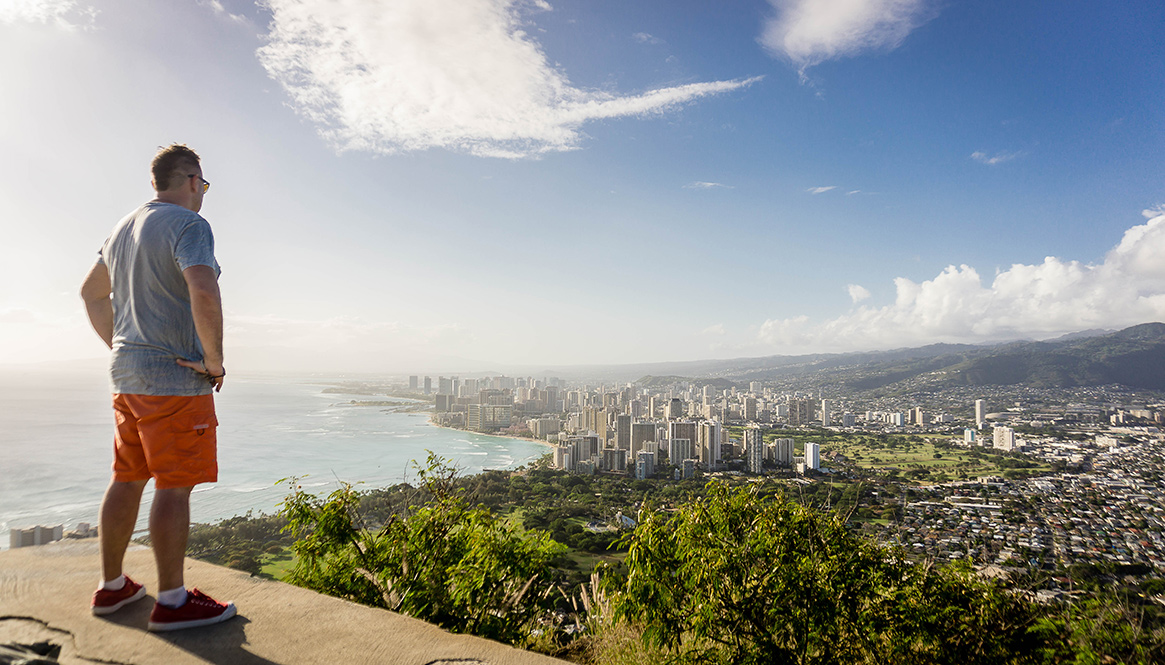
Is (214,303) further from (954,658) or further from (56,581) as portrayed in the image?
(954,658)

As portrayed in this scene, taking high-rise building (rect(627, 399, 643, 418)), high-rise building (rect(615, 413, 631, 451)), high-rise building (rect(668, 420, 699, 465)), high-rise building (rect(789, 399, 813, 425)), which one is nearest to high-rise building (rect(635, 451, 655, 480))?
high-rise building (rect(668, 420, 699, 465))

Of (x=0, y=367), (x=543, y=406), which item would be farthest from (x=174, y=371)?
(x=0, y=367)

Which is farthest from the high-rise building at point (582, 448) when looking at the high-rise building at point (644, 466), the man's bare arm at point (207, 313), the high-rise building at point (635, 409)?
the man's bare arm at point (207, 313)

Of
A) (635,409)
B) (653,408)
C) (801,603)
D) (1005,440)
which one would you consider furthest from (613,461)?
(801,603)

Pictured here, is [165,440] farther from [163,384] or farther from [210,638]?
[210,638]

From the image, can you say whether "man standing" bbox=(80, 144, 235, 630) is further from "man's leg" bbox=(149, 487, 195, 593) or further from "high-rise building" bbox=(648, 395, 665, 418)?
"high-rise building" bbox=(648, 395, 665, 418)

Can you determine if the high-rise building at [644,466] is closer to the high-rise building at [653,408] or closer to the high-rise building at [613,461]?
the high-rise building at [613,461]
